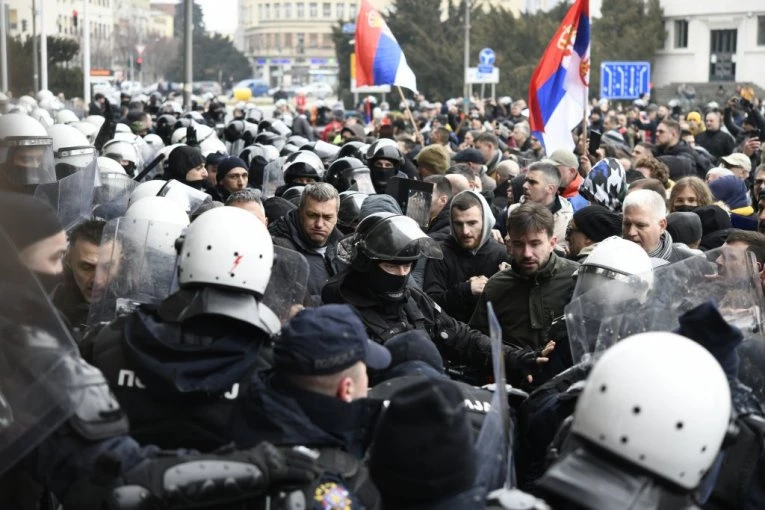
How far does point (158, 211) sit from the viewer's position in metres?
5.74

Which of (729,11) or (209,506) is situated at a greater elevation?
(729,11)

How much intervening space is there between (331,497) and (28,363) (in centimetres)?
86

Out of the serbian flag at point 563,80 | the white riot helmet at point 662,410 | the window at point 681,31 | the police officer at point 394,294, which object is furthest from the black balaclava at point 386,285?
the window at point 681,31

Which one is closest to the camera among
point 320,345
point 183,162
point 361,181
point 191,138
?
point 320,345

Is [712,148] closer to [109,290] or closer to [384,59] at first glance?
[384,59]

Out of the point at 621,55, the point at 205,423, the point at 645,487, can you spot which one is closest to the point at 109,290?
the point at 205,423

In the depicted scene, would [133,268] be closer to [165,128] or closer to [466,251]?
[466,251]

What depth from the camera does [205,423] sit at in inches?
146

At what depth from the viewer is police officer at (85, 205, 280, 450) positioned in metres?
3.67

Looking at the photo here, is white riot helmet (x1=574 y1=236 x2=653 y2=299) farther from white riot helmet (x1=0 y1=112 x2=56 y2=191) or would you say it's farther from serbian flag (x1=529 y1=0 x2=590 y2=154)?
serbian flag (x1=529 y1=0 x2=590 y2=154)

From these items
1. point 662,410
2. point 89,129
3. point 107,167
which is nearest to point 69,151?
point 107,167

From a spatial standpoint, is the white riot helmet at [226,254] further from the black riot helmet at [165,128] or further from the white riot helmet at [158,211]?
the black riot helmet at [165,128]

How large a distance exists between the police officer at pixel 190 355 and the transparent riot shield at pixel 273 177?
775 centimetres

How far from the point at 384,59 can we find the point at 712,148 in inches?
186
